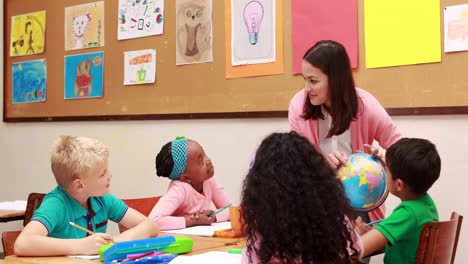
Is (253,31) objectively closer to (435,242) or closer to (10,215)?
(10,215)

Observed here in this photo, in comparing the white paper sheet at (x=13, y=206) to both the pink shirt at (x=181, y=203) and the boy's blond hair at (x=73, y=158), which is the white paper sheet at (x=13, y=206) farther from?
the boy's blond hair at (x=73, y=158)

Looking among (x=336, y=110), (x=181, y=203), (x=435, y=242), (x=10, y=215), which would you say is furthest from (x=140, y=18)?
(x=435, y=242)

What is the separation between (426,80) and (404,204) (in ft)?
3.40

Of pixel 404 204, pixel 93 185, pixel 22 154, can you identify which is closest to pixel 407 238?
pixel 404 204

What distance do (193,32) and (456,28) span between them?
1.53 m

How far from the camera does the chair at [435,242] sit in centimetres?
141

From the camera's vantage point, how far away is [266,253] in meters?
1.19

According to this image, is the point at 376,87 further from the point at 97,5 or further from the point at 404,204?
the point at 97,5

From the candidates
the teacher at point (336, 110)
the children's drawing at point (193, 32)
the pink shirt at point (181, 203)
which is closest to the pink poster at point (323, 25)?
the children's drawing at point (193, 32)

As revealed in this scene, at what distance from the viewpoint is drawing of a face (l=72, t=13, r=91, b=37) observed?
3839 millimetres

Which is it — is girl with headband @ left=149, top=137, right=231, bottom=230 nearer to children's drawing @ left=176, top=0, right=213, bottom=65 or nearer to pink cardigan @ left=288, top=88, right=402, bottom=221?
pink cardigan @ left=288, top=88, right=402, bottom=221

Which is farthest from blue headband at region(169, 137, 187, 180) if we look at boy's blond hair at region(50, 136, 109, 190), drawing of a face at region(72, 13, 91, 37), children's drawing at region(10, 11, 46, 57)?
children's drawing at region(10, 11, 46, 57)

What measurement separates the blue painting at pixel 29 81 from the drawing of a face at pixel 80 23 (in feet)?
1.27

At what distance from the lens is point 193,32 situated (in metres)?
3.29
